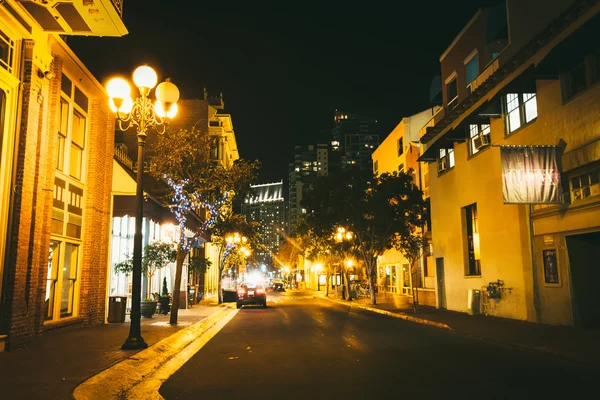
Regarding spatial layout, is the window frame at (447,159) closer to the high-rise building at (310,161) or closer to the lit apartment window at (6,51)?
the lit apartment window at (6,51)

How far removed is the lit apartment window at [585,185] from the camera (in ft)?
47.4

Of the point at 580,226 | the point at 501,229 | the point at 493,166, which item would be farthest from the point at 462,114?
the point at 580,226

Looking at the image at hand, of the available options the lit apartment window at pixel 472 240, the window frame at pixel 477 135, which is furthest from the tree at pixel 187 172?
the lit apartment window at pixel 472 240

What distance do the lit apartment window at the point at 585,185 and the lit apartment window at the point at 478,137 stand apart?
580 centimetres

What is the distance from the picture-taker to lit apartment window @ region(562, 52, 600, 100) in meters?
14.4

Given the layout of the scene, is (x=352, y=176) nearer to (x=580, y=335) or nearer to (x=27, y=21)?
(x=580, y=335)

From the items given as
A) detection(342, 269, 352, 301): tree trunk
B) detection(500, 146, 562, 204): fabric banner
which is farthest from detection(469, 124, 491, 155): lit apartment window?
detection(342, 269, 352, 301): tree trunk

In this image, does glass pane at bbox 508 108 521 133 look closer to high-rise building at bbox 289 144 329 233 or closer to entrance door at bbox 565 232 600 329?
entrance door at bbox 565 232 600 329

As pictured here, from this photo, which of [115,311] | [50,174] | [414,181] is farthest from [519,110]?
[414,181]

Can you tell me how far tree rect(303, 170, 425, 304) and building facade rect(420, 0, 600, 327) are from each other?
4471 millimetres

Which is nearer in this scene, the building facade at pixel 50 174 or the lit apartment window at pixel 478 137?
the building facade at pixel 50 174

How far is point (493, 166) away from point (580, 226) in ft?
18.9

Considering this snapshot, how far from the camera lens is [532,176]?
51.5ft

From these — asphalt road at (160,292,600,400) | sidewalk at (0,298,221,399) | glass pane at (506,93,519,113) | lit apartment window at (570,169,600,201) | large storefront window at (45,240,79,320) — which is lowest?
asphalt road at (160,292,600,400)
